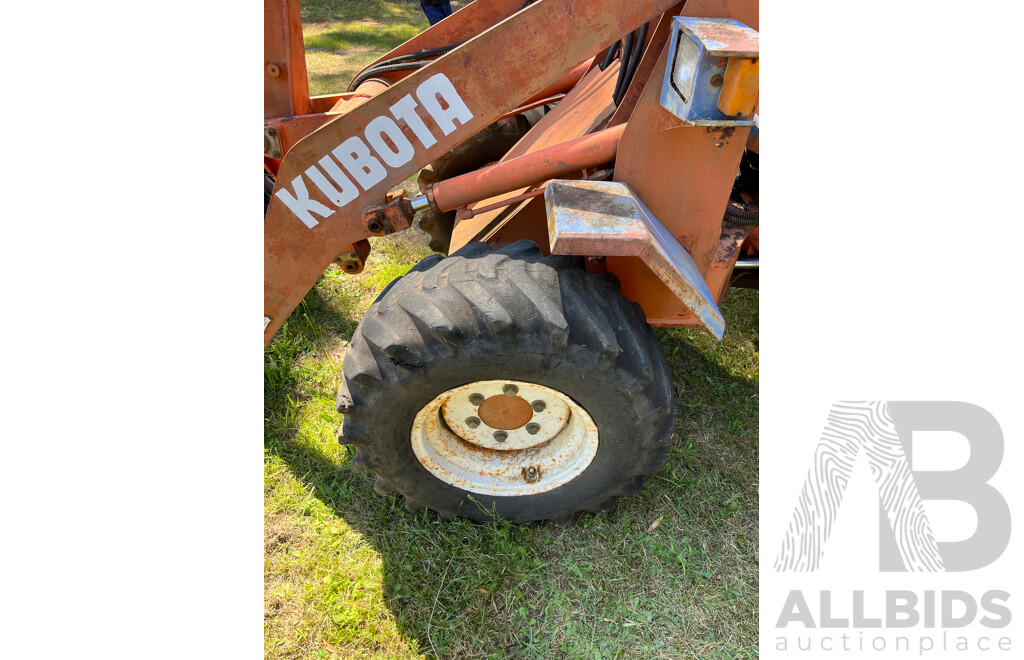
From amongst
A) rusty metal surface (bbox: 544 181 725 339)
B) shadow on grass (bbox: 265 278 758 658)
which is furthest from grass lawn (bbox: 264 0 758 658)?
rusty metal surface (bbox: 544 181 725 339)

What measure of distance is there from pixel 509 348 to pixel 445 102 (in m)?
0.77

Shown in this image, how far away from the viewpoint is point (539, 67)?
2.06 m

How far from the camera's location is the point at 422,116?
215 centimetres

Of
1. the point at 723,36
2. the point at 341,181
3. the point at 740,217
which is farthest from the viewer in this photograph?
the point at 740,217

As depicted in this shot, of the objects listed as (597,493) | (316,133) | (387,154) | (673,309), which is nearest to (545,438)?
(597,493)

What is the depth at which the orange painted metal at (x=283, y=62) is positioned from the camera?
2.53m

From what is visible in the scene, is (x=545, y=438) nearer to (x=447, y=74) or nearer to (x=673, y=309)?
(x=673, y=309)

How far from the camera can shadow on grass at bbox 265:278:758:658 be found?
2281 mm

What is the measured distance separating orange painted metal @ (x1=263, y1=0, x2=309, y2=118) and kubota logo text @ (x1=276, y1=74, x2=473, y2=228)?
0.56 meters

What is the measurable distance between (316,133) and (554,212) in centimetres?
82

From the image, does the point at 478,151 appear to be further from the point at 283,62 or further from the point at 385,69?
the point at 283,62

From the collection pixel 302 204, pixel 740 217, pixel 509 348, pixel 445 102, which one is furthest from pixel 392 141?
pixel 740 217

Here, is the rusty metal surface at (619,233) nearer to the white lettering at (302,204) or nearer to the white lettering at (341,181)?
the white lettering at (341,181)

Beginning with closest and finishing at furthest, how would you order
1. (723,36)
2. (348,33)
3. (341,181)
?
(723,36) → (341,181) → (348,33)
